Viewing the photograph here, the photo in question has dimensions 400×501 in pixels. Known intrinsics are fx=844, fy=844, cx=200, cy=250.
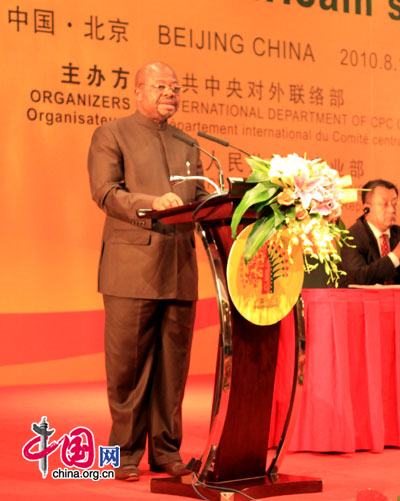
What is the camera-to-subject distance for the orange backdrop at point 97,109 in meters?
5.95

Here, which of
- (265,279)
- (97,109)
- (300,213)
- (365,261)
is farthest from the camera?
(97,109)

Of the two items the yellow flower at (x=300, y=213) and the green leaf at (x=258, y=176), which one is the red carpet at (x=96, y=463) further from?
the green leaf at (x=258, y=176)

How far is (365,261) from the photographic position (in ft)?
14.7

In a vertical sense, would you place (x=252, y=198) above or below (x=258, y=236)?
above

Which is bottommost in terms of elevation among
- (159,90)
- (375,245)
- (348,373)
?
(348,373)

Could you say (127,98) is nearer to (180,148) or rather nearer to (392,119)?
(392,119)

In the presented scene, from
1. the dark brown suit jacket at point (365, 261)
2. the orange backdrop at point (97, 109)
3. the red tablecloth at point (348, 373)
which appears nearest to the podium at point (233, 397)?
the red tablecloth at point (348, 373)

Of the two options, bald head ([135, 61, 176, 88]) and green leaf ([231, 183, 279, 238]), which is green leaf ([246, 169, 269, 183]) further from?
bald head ([135, 61, 176, 88])

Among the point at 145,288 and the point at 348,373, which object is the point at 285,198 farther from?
the point at 348,373

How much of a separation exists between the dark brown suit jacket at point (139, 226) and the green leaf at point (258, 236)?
0.64 metres

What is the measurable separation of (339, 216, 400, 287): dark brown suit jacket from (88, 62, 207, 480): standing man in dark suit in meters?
1.49

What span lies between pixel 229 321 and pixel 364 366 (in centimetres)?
136

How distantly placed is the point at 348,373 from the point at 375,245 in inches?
41.7

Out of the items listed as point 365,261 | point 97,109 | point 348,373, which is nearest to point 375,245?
point 365,261
